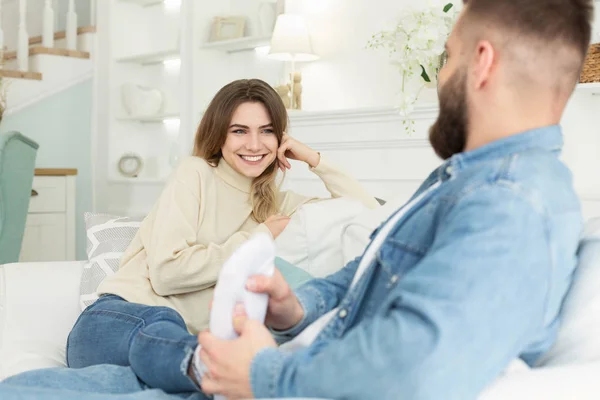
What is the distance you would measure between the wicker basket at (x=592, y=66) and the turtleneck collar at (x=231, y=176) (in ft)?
4.13

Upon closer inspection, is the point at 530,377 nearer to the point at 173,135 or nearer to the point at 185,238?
the point at 185,238

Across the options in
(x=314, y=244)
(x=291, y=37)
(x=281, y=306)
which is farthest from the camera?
(x=291, y=37)

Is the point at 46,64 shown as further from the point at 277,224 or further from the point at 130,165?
the point at 277,224

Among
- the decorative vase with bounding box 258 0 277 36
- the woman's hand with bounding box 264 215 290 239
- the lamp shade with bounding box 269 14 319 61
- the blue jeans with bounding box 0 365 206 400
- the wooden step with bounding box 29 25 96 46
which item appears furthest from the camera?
the wooden step with bounding box 29 25 96 46

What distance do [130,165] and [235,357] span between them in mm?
4435

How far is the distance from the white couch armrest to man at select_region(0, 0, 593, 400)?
0.95 m

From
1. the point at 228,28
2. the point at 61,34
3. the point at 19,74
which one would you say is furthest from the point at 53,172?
the point at 61,34

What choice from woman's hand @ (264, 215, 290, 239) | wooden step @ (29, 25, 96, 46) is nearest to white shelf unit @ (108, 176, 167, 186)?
wooden step @ (29, 25, 96, 46)

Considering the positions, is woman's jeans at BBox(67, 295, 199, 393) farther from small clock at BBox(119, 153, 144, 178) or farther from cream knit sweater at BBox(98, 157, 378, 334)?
small clock at BBox(119, 153, 144, 178)

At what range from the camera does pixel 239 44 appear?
438cm

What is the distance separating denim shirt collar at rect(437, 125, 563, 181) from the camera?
3.40 feet

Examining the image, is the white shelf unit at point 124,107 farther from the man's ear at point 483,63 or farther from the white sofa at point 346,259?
the man's ear at point 483,63

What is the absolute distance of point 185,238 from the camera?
198 centimetres

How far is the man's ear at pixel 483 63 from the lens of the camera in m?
1.04
